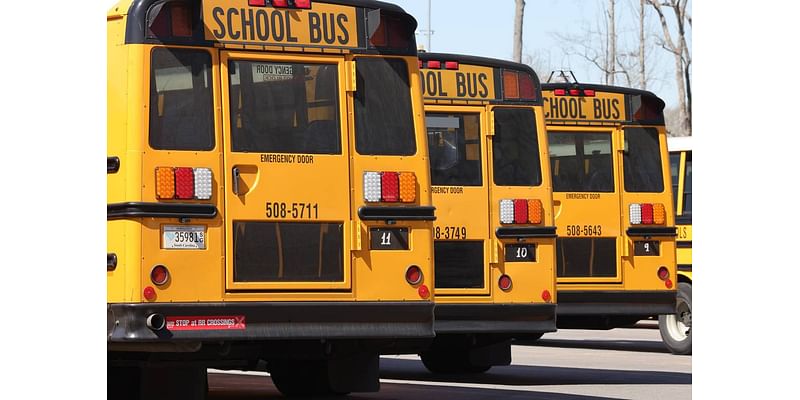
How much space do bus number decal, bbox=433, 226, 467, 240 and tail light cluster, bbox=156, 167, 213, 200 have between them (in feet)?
12.4

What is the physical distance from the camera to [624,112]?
15367 millimetres

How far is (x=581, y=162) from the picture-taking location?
15.1 meters

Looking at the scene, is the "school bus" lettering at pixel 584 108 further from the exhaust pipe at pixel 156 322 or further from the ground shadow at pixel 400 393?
the exhaust pipe at pixel 156 322

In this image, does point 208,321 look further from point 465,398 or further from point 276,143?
point 465,398

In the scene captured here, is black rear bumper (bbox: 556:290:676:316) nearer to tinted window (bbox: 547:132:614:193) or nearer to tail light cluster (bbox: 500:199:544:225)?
tinted window (bbox: 547:132:614:193)

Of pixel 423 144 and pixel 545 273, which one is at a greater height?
pixel 423 144

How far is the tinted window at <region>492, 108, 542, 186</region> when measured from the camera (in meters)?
13.0

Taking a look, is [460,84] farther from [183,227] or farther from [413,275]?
[183,227]

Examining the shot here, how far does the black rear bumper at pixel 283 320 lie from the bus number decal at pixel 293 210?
0.53 m

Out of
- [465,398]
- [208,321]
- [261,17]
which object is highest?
[261,17]
